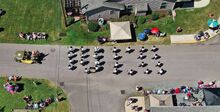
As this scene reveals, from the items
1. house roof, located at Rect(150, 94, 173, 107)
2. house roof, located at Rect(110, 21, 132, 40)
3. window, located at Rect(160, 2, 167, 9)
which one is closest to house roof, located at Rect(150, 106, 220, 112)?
house roof, located at Rect(150, 94, 173, 107)

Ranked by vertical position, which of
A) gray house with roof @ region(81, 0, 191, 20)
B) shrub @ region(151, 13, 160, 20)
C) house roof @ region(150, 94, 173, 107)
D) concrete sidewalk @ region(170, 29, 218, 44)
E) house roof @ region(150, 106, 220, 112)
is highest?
gray house with roof @ region(81, 0, 191, 20)

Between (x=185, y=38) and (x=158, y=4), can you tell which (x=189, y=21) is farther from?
(x=158, y=4)

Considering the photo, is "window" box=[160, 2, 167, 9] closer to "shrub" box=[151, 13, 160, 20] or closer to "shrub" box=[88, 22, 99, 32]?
"shrub" box=[151, 13, 160, 20]

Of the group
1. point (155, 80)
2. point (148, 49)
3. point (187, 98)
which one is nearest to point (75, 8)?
point (148, 49)

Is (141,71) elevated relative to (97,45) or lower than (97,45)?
lower

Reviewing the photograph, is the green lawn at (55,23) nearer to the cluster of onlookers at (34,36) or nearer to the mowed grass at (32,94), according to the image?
the cluster of onlookers at (34,36)

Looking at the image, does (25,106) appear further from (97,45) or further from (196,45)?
(196,45)

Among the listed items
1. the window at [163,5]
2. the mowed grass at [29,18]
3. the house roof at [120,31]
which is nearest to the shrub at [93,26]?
the house roof at [120,31]
